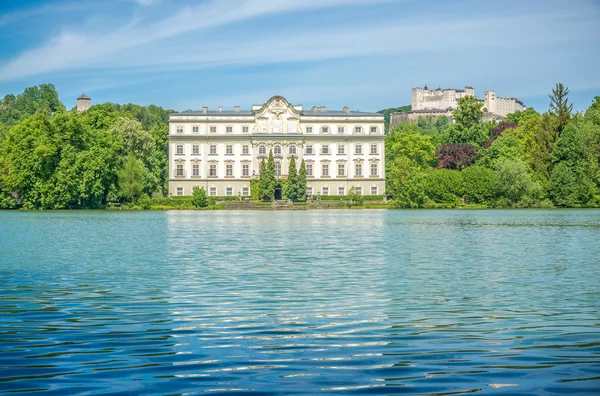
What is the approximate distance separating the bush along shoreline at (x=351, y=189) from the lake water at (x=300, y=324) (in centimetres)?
4138

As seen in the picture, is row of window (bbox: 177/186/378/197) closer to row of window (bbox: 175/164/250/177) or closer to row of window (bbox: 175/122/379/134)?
row of window (bbox: 175/164/250/177)

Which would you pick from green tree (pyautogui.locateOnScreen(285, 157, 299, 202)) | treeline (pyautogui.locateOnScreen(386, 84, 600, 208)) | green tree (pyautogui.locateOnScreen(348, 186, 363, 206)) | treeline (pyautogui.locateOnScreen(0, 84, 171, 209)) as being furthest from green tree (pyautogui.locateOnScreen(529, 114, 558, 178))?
treeline (pyautogui.locateOnScreen(0, 84, 171, 209))

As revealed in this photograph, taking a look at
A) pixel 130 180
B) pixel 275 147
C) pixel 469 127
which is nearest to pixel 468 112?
pixel 469 127

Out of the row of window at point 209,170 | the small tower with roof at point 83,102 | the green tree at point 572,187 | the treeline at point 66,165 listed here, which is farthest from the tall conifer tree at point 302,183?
the small tower with roof at point 83,102

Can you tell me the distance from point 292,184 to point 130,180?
23215mm

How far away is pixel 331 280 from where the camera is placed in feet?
41.9

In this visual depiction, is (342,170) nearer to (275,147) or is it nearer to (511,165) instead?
(275,147)

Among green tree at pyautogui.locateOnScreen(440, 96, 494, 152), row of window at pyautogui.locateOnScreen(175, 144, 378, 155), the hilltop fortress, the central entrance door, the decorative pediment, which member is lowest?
the central entrance door

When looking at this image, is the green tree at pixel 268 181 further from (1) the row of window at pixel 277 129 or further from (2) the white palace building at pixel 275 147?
(1) the row of window at pixel 277 129

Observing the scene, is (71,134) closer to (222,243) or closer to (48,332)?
(222,243)

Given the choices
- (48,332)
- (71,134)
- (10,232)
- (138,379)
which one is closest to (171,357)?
(138,379)

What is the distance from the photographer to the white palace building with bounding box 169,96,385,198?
8306 cm

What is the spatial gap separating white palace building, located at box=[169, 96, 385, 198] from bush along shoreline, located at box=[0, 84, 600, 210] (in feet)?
6.90

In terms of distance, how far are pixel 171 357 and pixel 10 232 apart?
23.3 m
